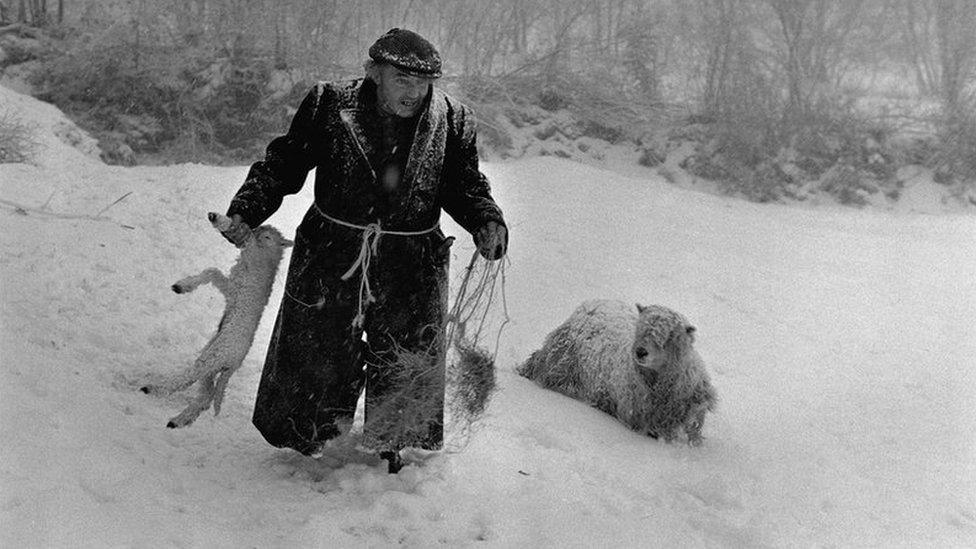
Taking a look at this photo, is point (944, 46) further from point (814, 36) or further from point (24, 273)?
point (24, 273)

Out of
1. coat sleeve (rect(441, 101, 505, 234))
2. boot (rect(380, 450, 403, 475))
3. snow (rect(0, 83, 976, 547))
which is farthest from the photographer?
coat sleeve (rect(441, 101, 505, 234))

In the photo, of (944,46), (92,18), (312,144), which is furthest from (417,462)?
(944,46)

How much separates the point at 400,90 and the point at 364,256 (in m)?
0.62

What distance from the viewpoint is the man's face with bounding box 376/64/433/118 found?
3.39 m

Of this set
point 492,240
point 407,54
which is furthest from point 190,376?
point 407,54

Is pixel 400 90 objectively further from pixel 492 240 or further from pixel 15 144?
pixel 15 144

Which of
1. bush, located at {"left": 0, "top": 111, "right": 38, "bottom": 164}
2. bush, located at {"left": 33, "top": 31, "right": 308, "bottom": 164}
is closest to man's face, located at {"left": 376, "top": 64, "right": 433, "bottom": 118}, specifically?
bush, located at {"left": 0, "top": 111, "right": 38, "bottom": 164}

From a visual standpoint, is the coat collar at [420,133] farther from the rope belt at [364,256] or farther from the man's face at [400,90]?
the rope belt at [364,256]

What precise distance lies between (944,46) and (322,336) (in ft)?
66.1

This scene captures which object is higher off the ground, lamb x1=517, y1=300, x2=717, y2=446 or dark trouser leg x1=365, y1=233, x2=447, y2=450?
dark trouser leg x1=365, y1=233, x2=447, y2=450

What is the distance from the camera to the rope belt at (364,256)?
345 cm

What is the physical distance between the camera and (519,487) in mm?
→ 3660

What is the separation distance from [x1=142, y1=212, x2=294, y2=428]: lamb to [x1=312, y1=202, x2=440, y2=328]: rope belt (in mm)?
364

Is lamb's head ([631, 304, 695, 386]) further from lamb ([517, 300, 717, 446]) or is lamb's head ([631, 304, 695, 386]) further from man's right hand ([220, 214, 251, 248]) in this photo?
man's right hand ([220, 214, 251, 248])
